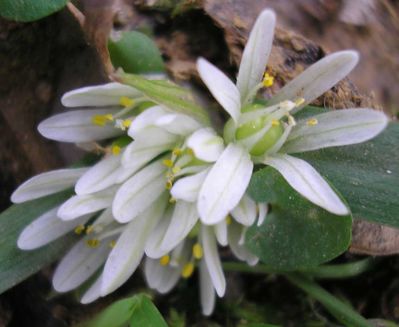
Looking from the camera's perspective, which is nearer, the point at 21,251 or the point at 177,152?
the point at 177,152

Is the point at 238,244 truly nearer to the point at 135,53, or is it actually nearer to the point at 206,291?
the point at 206,291

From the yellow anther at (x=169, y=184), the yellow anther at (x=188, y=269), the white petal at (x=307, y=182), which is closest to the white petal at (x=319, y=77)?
the white petal at (x=307, y=182)

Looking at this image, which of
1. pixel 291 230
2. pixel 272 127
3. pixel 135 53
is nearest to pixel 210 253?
pixel 291 230

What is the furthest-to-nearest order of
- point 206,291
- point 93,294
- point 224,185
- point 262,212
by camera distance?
point 206,291 → point 93,294 → point 262,212 → point 224,185

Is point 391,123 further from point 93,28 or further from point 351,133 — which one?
point 93,28

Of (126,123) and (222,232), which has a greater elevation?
(126,123)

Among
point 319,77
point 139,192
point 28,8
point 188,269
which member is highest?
point 28,8

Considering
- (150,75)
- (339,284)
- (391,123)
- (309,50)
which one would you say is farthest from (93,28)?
(339,284)

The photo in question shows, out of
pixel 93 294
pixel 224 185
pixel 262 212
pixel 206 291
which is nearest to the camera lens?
pixel 224 185

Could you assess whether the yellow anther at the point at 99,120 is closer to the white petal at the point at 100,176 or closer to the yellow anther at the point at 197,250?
the white petal at the point at 100,176
